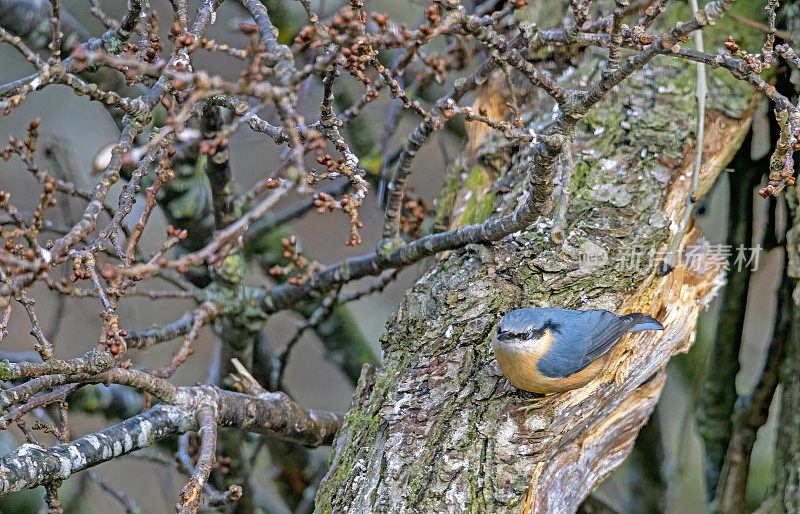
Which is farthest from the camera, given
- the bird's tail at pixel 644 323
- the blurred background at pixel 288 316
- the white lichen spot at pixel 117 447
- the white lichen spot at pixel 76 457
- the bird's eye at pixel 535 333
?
the blurred background at pixel 288 316

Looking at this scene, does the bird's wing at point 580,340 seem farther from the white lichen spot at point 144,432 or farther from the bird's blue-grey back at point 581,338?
the white lichen spot at point 144,432

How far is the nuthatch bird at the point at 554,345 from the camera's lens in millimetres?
2062

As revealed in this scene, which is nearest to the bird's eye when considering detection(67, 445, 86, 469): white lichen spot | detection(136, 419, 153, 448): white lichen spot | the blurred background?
detection(136, 419, 153, 448): white lichen spot

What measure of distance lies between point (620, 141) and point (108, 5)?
3178 millimetres

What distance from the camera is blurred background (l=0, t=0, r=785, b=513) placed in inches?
177

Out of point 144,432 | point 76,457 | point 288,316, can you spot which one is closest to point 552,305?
point 144,432

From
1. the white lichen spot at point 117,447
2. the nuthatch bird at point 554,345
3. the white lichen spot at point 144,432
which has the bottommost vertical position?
the white lichen spot at point 117,447

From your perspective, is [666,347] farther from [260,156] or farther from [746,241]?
[260,156]

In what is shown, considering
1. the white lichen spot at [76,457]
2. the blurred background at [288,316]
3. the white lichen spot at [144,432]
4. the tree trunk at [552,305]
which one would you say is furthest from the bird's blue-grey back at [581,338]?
the blurred background at [288,316]

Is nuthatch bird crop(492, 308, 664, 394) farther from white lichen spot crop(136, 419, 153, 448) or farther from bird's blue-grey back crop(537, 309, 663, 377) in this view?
white lichen spot crop(136, 419, 153, 448)

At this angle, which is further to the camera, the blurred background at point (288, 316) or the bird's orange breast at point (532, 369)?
the blurred background at point (288, 316)

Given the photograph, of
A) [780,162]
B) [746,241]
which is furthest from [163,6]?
[780,162]

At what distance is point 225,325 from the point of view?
122 inches

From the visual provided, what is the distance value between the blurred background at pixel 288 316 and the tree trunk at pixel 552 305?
1.54 m
